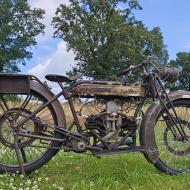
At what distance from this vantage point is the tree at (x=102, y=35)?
61.1 m

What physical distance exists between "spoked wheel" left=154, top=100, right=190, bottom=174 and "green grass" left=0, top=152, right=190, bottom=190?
308 mm

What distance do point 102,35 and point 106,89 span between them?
55.0 m

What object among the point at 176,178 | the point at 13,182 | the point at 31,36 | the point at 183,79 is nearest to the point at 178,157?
the point at 176,178

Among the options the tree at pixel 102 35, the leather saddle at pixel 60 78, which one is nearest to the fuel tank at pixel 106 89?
the leather saddle at pixel 60 78

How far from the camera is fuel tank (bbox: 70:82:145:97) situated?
7.33 metres

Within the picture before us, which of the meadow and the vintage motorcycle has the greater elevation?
the vintage motorcycle

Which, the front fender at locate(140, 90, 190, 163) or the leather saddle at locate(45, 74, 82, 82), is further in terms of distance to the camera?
the front fender at locate(140, 90, 190, 163)

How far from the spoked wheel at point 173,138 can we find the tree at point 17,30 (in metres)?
59.6

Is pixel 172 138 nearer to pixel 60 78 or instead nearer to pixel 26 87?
pixel 60 78

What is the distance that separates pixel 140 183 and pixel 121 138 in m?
0.87

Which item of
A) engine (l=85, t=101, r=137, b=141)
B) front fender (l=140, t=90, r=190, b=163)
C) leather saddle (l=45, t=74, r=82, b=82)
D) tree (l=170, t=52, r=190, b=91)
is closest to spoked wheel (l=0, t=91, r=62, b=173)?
leather saddle (l=45, t=74, r=82, b=82)

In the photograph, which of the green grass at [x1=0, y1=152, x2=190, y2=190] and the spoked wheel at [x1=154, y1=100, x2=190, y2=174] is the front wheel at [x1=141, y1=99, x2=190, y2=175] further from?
the green grass at [x1=0, y1=152, x2=190, y2=190]

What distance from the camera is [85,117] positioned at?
24.4 feet

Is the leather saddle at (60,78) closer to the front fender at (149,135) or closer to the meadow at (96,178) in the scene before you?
the meadow at (96,178)
